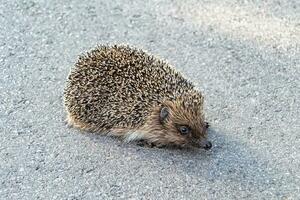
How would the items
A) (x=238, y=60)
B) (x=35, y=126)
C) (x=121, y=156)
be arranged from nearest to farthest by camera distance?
(x=121, y=156) < (x=35, y=126) < (x=238, y=60)

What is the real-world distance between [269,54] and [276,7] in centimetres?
74

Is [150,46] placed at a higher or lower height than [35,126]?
higher

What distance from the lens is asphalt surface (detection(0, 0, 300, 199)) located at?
13.0ft

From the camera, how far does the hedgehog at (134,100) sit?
4.12 meters

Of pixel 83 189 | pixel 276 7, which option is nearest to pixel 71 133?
pixel 83 189

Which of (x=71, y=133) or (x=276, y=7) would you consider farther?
(x=276, y=7)

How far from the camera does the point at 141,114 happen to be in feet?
13.9

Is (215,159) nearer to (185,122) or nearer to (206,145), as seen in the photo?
(206,145)

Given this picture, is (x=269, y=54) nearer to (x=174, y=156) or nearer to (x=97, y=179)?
(x=174, y=156)

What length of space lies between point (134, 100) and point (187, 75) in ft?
3.02

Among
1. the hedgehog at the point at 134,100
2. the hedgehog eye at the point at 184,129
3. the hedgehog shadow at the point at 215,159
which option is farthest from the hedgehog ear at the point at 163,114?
the hedgehog shadow at the point at 215,159

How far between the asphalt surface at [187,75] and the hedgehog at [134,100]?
11cm

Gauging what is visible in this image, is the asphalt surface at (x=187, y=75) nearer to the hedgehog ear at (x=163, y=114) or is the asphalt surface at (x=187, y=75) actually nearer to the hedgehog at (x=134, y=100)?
the hedgehog at (x=134, y=100)

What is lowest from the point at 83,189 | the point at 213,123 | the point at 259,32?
the point at 83,189
